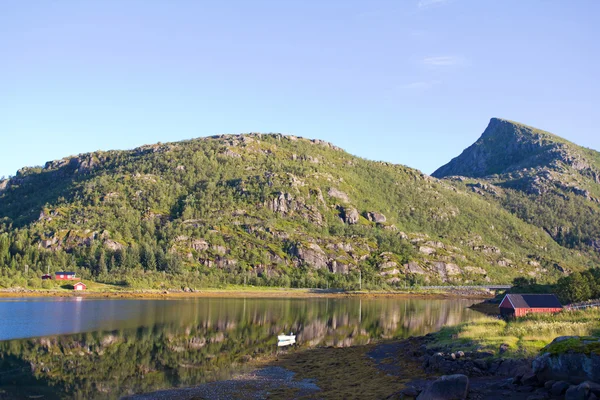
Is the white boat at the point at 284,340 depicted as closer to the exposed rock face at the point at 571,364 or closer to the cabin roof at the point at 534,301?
the cabin roof at the point at 534,301

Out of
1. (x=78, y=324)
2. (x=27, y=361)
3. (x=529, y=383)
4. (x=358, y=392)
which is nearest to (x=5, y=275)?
(x=78, y=324)

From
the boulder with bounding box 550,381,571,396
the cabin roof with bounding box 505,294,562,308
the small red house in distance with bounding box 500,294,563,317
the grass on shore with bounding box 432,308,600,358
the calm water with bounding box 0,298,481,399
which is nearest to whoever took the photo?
the boulder with bounding box 550,381,571,396

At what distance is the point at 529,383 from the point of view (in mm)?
32031

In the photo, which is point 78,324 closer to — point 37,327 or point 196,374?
point 37,327

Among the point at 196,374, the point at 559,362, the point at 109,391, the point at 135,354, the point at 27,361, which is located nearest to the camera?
the point at 559,362

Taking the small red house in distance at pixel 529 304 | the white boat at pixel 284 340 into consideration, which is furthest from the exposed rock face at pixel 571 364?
the small red house in distance at pixel 529 304

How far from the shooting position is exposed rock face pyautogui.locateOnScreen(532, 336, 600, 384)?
2833 cm

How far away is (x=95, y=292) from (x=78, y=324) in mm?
94303

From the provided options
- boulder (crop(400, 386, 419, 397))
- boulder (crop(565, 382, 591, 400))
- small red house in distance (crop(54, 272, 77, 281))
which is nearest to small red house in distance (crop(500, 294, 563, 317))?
boulder (crop(400, 386, 419, 397))

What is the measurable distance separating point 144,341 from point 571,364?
178ft

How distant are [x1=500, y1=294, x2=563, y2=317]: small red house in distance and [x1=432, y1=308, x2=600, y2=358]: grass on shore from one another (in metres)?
25.4

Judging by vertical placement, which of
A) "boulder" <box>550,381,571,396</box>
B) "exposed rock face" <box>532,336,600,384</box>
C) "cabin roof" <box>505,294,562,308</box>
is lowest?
"cabin roof" <box>505,294,562,308</box>

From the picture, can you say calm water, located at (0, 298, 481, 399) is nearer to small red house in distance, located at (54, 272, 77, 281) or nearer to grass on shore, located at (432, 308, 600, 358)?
grass on shore, located at (432, 308, 600, 358)

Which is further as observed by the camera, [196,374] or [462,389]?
[196,374]
